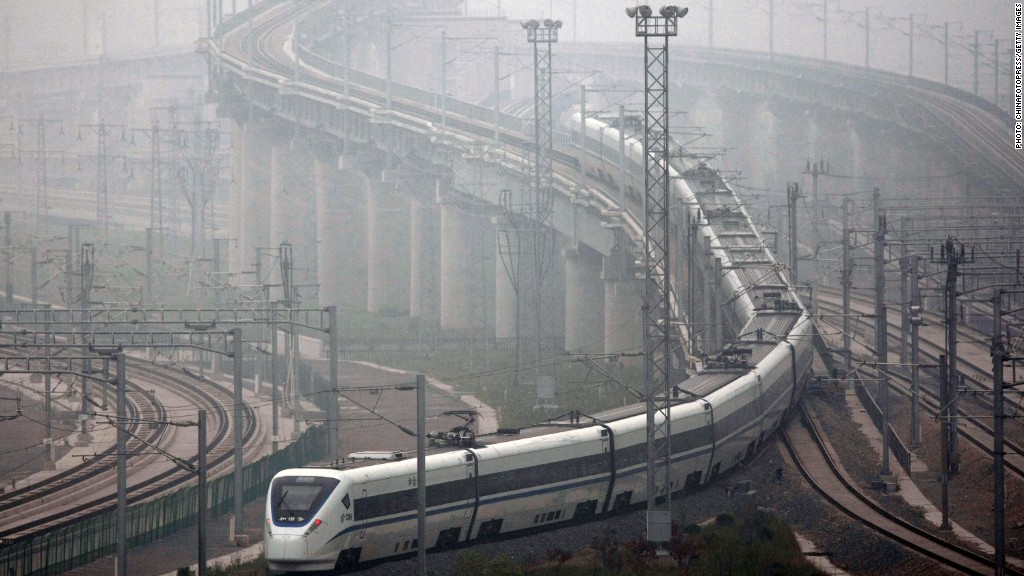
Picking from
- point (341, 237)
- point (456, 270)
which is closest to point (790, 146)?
point (341, 237)

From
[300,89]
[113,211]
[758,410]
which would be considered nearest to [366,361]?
[300,89]

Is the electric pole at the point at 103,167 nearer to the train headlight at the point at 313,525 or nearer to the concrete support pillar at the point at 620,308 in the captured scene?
the concrete support pillar at the point at 620,308

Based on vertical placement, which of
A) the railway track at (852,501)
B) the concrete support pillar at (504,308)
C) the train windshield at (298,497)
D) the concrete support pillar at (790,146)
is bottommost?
the railway track at (852,501)

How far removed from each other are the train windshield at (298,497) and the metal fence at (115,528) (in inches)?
246

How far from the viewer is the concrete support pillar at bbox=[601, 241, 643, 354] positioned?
62.6 meters

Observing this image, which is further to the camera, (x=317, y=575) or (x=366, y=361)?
(x=366, y=361)

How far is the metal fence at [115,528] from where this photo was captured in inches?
1174

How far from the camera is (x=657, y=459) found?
33.0 metres

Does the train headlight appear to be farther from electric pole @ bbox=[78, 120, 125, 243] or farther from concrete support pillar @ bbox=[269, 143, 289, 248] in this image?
concrete support pillar @ bbox=[269, 143, 289, 248]

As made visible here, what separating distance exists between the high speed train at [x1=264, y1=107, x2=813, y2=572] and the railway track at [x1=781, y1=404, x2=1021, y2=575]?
1006mm

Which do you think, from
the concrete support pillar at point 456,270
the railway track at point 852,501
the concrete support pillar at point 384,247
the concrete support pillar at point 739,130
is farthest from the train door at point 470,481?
the concrete support pillar at point 739,130

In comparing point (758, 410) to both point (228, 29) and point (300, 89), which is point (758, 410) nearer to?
point (300, 89)

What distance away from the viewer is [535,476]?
3077 centimetres

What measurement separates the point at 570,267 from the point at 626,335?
17.6ft
